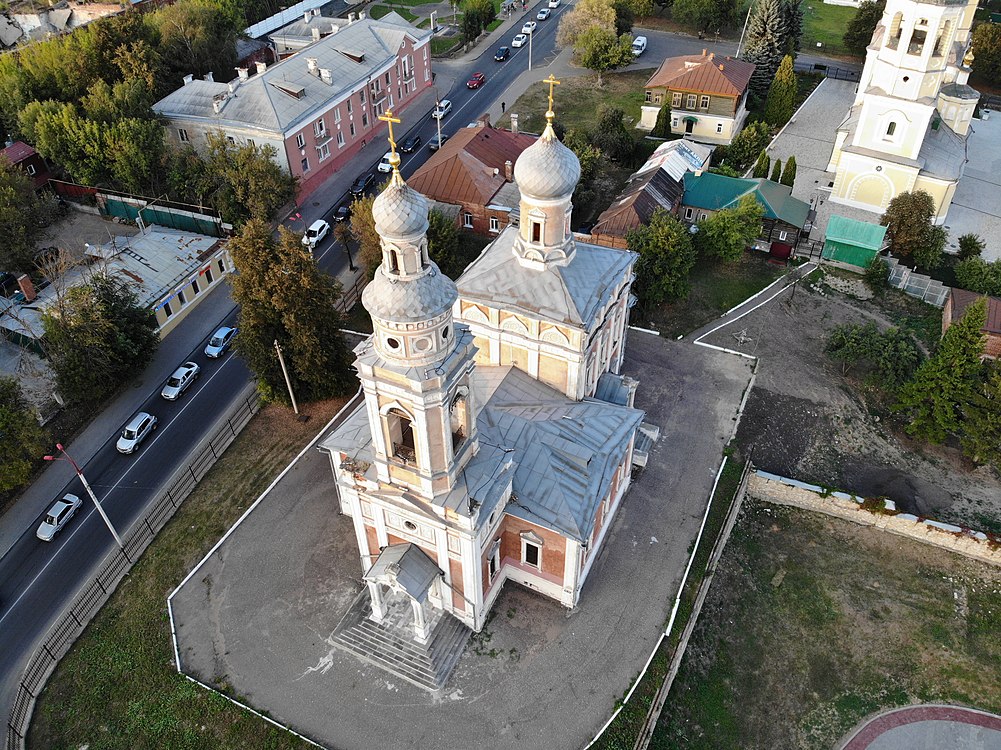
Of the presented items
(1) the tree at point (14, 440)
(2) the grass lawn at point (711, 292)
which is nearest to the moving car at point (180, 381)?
(1) the tree at point (14, 440)

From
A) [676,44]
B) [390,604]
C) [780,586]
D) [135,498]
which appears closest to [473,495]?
[390,604]

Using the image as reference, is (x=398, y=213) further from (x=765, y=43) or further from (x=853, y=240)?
(x=765, y=43)

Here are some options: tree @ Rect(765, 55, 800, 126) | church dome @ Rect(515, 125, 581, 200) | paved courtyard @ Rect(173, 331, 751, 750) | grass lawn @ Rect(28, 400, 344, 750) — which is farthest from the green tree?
grass lawn @ Rect(28, 400, 344, 750)

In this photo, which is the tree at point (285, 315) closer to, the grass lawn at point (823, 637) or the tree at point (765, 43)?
the grass lawn at point (823, 637)

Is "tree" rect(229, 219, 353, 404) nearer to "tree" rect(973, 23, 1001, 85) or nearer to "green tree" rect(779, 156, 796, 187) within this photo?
"green tree" rect(779, 156, 796, 187)

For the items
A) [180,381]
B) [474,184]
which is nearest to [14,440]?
[180,381]

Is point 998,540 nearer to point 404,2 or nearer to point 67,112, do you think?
point 67,112
